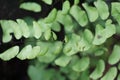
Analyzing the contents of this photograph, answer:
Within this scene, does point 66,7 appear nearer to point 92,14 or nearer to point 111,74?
point 92,14

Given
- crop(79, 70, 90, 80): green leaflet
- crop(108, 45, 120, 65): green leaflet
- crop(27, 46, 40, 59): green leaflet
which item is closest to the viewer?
crop(27, 46, 40, 59): green leaflet

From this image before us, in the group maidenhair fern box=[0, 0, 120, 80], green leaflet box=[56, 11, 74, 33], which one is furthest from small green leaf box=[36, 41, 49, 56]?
green leaflet box=[56, 11, 74, 33]

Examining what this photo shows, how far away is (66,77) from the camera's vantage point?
1.49 m

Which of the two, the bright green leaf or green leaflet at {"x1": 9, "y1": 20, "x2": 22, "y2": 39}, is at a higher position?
the bright green leaf

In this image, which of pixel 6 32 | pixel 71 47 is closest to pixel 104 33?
pixel 71 47

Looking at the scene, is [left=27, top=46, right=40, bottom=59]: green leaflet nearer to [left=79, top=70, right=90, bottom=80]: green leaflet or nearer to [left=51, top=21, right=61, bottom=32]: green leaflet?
[left=51, top=21, right=61, bottom=32]: green leaflet

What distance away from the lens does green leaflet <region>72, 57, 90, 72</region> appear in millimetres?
1265

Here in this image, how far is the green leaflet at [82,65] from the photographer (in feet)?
4.15

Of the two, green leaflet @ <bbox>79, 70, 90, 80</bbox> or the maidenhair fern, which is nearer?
the maidenhair fern

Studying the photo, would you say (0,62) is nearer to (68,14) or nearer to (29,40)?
(29,40)

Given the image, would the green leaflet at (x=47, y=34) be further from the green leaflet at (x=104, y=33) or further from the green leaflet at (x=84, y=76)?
the green leaflet at (x=84, y=76)

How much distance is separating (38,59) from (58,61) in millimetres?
202

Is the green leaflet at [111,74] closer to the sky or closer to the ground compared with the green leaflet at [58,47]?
closer to the ground

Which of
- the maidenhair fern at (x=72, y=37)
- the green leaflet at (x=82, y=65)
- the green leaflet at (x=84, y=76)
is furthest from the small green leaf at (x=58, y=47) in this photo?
the green leaflet at (x=84, y=76)
